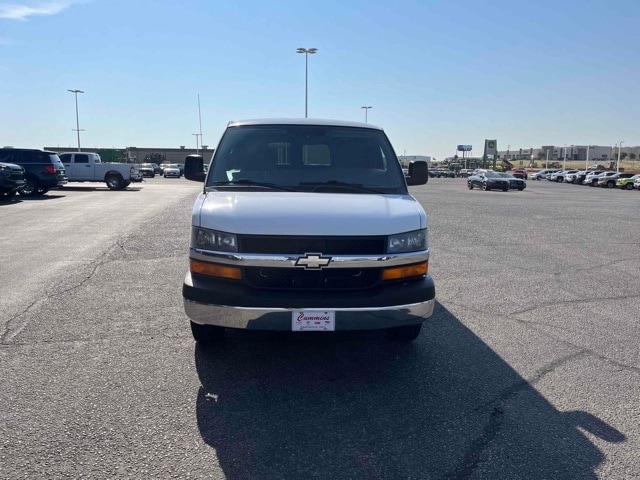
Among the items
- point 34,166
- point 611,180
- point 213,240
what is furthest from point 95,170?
point 611,180

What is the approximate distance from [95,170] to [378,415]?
95.6ft

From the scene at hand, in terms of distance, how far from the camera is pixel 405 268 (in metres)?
3.88

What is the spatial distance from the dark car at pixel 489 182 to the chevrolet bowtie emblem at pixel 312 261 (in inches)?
1502

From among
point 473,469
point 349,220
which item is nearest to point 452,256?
point 349,220

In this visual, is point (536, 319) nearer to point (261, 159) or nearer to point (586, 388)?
point (586, 388)

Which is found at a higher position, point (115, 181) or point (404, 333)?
point (115, 181)

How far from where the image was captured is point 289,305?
3574 millimetres

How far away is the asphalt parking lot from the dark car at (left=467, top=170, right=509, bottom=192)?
33.6m

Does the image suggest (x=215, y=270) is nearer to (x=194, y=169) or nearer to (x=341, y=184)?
(x=341, y=184)

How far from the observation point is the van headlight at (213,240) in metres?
3.72

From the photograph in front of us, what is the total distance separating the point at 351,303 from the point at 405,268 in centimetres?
54

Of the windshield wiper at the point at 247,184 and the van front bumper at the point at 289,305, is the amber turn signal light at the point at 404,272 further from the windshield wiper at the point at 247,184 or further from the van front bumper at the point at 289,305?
the windshield wiper at the point at 247,184

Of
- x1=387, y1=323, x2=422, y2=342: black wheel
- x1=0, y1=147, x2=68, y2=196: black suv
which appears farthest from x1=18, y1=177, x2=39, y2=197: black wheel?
x1=387, y1=323, x2=422, y2=342: black wheel

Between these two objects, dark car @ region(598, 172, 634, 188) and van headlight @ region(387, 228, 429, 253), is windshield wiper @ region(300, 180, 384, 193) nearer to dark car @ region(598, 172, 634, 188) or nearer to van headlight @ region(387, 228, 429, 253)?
van headlight @ region(387, 228, 429, 253)
